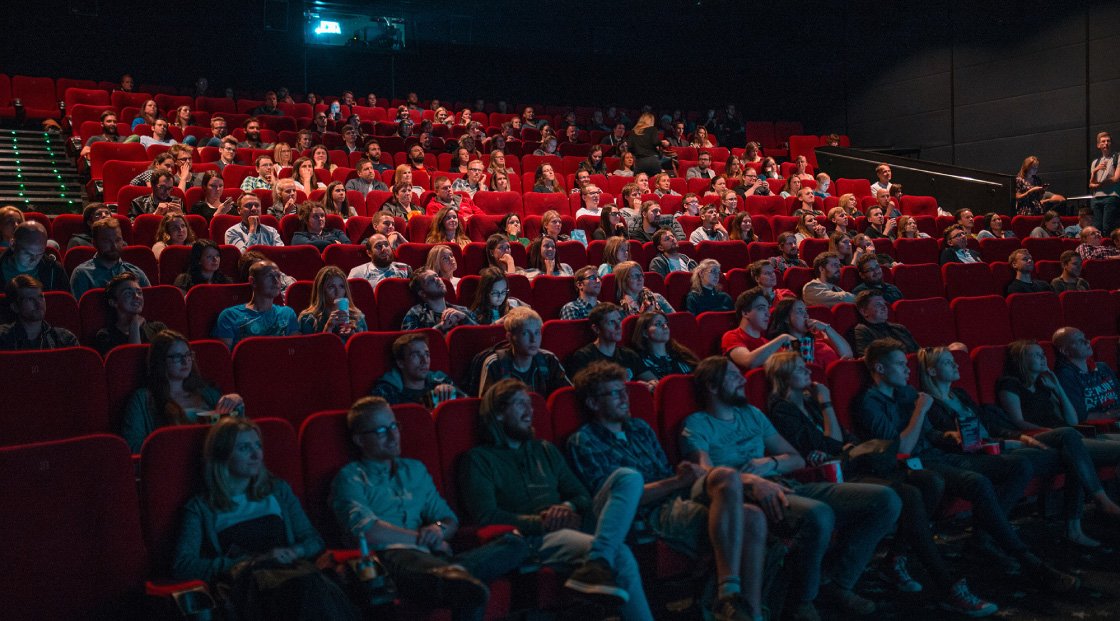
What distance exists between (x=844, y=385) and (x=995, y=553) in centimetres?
46

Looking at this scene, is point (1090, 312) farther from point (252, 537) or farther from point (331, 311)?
point (252, 537)

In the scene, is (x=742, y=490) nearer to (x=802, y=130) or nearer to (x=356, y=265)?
(x=356, y=265)

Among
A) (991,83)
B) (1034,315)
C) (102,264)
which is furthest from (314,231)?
(991,83)

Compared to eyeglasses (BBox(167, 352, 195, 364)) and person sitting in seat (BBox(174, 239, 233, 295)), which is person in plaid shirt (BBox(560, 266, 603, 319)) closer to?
person sitting in seat (BBox(174, 239, 233, 295))

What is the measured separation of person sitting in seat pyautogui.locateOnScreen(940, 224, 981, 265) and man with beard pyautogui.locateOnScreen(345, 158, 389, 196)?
2.43 m

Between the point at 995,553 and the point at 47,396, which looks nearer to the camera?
the point at 47,396

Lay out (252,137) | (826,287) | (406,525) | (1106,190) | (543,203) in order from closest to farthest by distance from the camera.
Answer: (406,525) → (826,287) → (543,203) → (252,137) → (1106,190)

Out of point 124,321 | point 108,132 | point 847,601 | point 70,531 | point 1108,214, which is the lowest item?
point 847,601

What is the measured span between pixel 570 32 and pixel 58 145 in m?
4.31

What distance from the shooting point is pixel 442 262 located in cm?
247

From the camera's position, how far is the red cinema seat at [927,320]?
8.29ft

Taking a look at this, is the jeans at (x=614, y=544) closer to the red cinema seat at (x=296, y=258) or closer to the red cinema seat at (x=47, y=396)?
the red cinema seat at (x=47, y=396)

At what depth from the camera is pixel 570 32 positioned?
7113 millimetres

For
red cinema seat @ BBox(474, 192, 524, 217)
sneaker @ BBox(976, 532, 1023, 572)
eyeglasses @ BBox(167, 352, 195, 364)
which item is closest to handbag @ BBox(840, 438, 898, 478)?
sneaker @ BBox(976, 532, 1023, 572)
